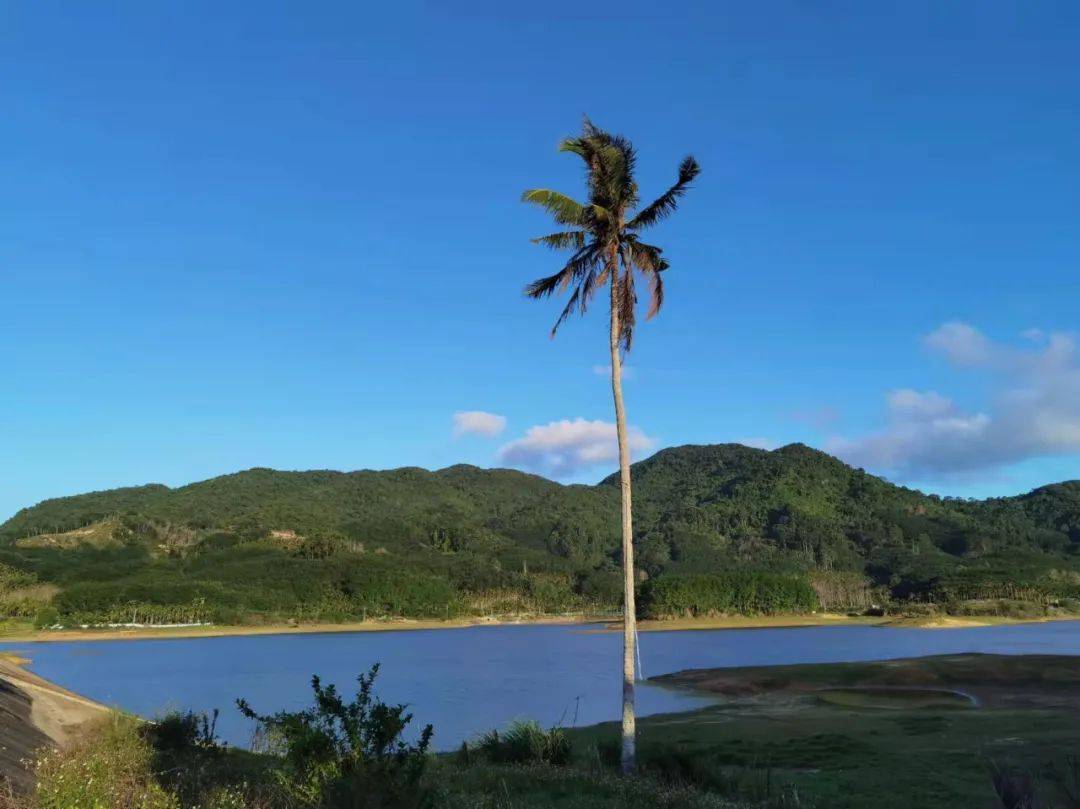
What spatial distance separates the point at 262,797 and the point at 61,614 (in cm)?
21130

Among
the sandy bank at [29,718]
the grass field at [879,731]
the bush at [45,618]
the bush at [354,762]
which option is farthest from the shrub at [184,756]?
the bush at [45,618]

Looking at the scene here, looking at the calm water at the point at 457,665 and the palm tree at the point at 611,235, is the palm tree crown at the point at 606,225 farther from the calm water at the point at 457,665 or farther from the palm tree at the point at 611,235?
the calm water at the point at 457,665

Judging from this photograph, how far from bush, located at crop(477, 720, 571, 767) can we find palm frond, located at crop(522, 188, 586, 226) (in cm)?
1547

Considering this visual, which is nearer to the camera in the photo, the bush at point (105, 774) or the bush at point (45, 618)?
the bush at point (105, 774)

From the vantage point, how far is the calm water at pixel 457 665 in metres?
58.2

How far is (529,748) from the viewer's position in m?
24.0

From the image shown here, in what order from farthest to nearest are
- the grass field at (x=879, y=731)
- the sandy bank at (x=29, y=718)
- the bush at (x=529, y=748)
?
1. the bush at (x=529, y=748)
2. the grass field at (x=879, y=731)
3. the sandy bank at (x=29, y=718)

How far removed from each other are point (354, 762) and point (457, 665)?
9599 cm

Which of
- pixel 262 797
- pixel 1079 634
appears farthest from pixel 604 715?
pixel 1079 634

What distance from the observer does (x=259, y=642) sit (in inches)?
6417

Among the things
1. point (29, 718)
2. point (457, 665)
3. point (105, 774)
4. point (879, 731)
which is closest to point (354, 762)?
point (105, 774)

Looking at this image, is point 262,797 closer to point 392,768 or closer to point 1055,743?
point 392,768

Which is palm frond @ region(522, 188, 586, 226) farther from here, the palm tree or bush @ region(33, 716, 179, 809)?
bush @ region(33, 716, 179, 809)

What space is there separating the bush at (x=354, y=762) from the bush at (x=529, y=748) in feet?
44.3
